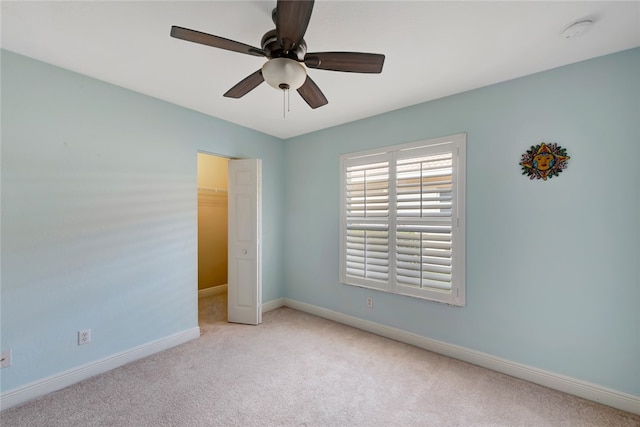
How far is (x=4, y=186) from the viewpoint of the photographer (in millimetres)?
1962

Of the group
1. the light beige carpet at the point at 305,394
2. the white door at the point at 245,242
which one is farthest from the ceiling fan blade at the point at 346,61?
the light beige carpet at the point at 305,394

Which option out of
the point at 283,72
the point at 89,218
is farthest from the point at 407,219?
the point at 89,218

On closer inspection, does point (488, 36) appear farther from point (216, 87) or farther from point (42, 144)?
point (42, 144)

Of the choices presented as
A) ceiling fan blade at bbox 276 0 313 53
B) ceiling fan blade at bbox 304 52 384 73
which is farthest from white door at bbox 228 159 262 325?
ceiling fan blade at bbox 276 0 313 53

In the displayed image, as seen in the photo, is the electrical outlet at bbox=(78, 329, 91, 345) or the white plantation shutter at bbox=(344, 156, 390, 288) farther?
the white plantation shutter at bbox=(344, 156, 390, 288)

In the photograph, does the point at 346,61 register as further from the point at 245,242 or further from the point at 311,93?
the point at 245,242

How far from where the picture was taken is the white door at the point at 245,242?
3.42 meters

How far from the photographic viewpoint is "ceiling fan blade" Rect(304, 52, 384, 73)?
5.01 feet

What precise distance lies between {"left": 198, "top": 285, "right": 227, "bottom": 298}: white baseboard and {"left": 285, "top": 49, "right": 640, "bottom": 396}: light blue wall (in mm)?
3246

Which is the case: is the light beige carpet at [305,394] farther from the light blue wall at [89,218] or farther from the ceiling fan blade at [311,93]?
the ceiling fan blade at [311,93]

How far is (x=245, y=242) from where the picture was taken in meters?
3.48

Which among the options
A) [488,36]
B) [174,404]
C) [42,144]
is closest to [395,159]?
[488,36]

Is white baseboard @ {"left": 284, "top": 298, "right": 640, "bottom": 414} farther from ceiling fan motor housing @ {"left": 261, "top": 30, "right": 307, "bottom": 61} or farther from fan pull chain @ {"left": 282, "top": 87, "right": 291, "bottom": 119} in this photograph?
ceiling fan motor housing @ {"left": 261, "top": 30, "right": 307, "bottom": 61}

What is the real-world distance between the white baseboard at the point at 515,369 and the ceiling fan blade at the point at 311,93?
247cm
